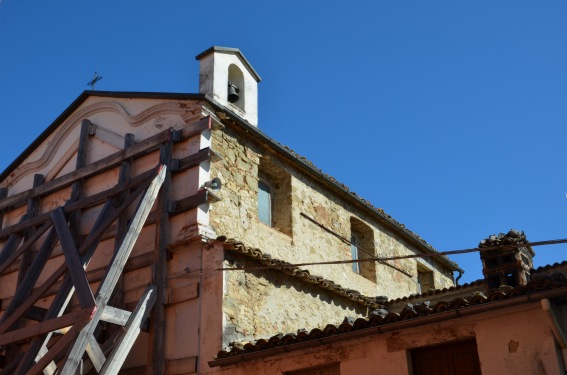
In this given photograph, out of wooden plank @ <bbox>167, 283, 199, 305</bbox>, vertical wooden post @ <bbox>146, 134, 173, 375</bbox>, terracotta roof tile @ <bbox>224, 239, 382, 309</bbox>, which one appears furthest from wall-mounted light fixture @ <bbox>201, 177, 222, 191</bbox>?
wooden plank @ <bbox>167, 283, 199, 305</bbox>

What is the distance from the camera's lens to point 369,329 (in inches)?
320

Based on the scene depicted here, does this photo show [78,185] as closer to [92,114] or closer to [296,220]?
[92,114]

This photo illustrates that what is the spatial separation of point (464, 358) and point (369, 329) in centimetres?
118

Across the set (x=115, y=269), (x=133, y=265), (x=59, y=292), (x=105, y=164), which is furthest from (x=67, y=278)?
(x=105, y=164)

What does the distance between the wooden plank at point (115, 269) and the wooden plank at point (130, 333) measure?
553mm

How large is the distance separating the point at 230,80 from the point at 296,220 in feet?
10.0

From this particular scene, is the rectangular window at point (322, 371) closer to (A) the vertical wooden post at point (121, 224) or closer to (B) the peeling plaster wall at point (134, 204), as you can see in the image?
(B) the peeling plaster wall at point (134, 204)

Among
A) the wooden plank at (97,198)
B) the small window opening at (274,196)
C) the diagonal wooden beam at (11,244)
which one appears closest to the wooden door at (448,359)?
the small window opening at (274,196)

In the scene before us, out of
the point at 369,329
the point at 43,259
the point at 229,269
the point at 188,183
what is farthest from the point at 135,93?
the point at 369,329

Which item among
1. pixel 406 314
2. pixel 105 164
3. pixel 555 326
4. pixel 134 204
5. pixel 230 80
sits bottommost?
pixel 555 326

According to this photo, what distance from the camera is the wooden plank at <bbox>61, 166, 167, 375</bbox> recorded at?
26.3ft

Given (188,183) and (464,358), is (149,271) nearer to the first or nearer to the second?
(188,183)

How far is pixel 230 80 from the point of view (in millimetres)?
12758

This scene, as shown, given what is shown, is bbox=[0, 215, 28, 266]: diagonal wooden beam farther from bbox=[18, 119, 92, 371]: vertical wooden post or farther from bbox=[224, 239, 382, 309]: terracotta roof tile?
bbox=[224, 239, 382, 309]: terracotta roof tile
